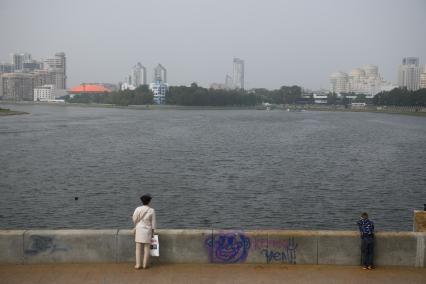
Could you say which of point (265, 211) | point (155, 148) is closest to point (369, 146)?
point (155, 148)

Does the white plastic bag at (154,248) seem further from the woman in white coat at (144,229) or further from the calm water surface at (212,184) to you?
the calm water surface at (212,184)

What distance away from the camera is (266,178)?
36.9 m

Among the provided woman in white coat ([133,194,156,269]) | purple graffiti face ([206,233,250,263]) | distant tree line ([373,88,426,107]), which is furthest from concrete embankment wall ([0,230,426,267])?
distant tree line ([373,88,426,107])

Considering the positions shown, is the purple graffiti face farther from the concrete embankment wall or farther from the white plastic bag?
the white plastic bag

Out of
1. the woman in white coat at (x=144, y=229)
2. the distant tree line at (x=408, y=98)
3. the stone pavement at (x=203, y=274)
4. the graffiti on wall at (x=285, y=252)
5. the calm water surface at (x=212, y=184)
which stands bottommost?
the calm water surface at (x=212, y=184)

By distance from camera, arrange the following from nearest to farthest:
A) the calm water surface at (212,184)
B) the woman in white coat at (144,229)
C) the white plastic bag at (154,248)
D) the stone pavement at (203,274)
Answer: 1. the stone pavement at (203,274)
2. the woman in white coat at (144,229)
3. the white plastic bag at (154,248)
4. the calm water surface at (212,184)

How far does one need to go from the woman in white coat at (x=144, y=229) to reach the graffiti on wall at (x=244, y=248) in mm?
990

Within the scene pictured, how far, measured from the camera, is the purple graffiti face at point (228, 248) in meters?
8.98

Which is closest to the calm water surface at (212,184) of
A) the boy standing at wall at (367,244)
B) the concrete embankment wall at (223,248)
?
the concrete embankment wall at (223,248)

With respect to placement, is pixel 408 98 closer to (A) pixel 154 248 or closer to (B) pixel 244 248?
(B) pixel 244 248

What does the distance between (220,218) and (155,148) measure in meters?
32.6

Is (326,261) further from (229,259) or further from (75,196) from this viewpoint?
(75,196)

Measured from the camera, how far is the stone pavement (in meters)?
8.21

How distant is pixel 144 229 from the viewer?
28.6ft
